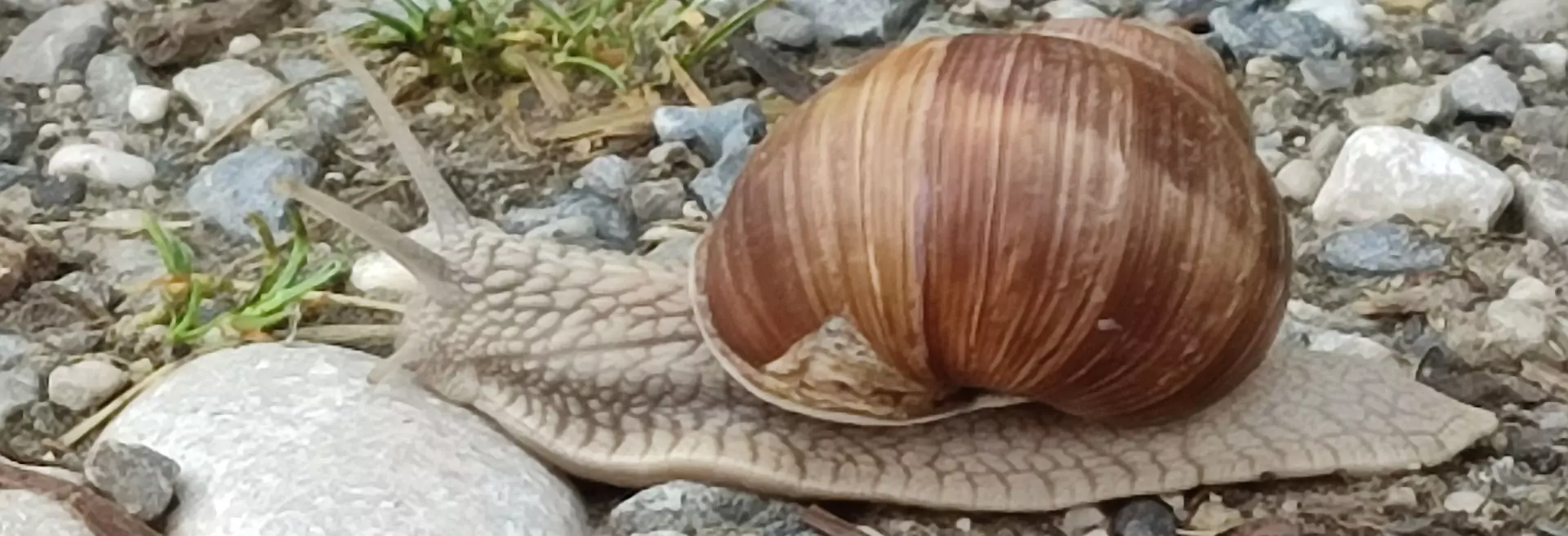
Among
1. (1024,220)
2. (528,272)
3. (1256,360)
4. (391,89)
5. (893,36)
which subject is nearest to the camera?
(1024,220)

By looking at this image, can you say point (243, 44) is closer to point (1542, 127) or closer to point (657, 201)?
point (657, 201)

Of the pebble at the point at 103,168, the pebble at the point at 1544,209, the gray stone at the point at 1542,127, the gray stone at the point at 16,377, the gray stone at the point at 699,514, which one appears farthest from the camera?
the gray stone at the point at 1542,127

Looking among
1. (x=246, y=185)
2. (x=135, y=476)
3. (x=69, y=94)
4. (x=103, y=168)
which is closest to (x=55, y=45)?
(x=69, y=94)

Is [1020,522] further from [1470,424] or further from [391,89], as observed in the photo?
[391,89]

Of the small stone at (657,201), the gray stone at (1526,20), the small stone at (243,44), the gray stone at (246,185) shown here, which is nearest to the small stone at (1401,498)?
the small stone at (657,201)

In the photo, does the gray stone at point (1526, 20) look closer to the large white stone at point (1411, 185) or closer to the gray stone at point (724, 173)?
the large white stone at point (1411, 185)

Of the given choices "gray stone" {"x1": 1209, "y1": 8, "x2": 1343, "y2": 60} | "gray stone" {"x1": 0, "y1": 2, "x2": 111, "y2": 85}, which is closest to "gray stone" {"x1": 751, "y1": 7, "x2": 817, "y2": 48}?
"gray stone" {"x1": 1209, "y1": 8, "x2": 1343, "y2": 60}

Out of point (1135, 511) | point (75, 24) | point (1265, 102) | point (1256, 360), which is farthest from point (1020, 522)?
point (75, 24)

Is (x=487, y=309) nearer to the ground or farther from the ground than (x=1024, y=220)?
nearer to the ground
